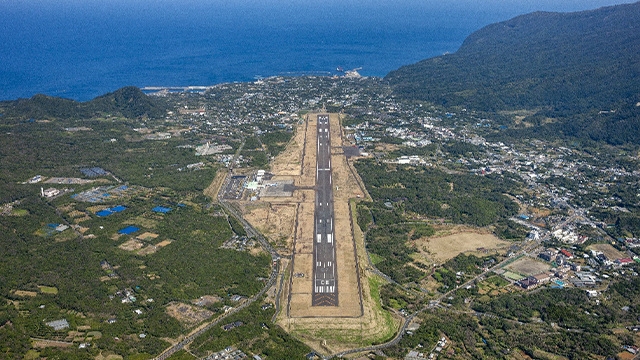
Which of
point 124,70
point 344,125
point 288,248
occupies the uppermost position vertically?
point 124,70

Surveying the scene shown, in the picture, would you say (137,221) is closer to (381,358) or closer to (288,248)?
(288,248)

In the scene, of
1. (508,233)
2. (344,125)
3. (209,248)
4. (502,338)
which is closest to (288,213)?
(209,248)

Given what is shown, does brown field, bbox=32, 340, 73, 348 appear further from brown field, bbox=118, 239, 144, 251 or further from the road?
brown field, bbox=118, 239, 144, 251

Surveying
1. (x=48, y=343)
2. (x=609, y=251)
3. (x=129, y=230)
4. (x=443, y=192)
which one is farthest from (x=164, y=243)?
(x=609, y=251)

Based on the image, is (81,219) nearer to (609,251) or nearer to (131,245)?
(131,245)

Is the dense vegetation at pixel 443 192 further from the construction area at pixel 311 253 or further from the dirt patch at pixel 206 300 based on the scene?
the dirt patch at pixel 206 300

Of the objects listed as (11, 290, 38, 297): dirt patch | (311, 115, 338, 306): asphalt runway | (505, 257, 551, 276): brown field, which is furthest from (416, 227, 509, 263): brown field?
(11, 290, 38, 297): dirt patch
